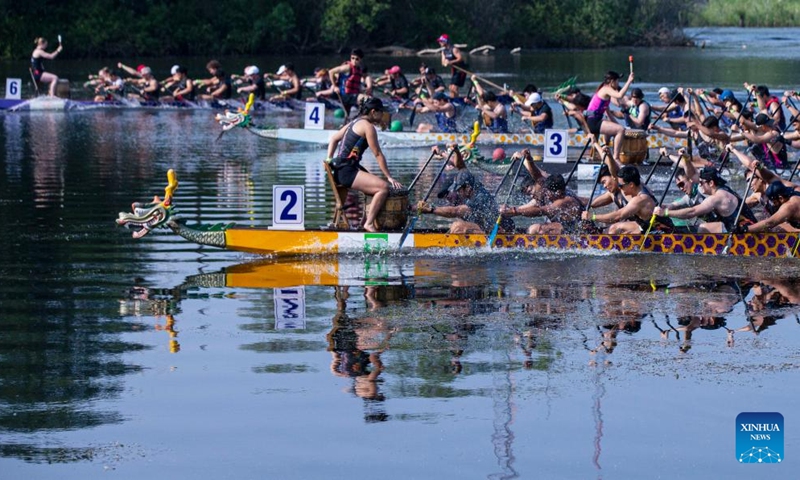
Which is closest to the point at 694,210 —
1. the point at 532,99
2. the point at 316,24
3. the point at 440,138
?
the point at 532,99

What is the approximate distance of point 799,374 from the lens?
11.3m

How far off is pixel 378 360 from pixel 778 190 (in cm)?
631

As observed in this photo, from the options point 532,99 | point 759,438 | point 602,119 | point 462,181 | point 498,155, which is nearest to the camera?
point 759,438

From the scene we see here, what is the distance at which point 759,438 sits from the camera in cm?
954

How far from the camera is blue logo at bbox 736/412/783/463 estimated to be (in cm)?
931

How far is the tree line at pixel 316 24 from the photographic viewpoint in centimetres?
6022

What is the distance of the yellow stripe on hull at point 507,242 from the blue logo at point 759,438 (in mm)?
6256

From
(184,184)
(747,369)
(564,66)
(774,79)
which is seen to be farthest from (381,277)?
(564,66)

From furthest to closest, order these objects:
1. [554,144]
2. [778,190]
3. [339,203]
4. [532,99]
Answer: [532,99]
[554,144]
[339,203]
[778,190]

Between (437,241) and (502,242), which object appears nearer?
(502,242)

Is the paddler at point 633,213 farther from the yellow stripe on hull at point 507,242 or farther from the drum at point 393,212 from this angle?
the drum at point 393,212

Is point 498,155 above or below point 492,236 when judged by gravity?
above

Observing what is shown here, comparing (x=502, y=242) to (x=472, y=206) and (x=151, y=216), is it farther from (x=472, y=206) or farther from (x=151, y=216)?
(x=151, y=216)

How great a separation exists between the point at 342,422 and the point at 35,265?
7.11m
